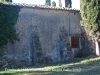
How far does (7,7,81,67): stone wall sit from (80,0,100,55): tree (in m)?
1.32

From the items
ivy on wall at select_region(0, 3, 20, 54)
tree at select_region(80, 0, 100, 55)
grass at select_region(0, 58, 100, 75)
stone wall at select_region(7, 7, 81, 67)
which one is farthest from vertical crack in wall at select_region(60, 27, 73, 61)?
grass at select_region(0, 58, 100, 75)

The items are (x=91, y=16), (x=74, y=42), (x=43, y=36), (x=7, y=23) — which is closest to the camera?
(x=7, y=23)

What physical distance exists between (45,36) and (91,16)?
4.52m

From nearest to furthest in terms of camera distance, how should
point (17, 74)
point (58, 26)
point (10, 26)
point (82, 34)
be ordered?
point (17, 74) < point (10, 26) < point (58, 26) < point (82, 34)

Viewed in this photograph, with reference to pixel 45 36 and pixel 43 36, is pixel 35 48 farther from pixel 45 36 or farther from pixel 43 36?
pixel 45 36

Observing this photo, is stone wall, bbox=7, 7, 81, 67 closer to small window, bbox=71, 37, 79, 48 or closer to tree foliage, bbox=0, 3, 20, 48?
small window, bbox=71, 37, 79, 48

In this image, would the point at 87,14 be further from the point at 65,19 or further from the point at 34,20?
the point at 34,20

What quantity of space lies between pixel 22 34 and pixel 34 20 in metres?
1.73

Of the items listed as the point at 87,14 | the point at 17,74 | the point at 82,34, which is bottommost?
the point at 17,74

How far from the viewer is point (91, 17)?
81.3 feet

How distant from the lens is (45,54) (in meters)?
24.0

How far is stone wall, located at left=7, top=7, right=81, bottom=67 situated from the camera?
2272 cm

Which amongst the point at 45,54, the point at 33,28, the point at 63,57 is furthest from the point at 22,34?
the point at 63,57

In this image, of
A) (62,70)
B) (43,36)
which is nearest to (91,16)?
(43,36)
